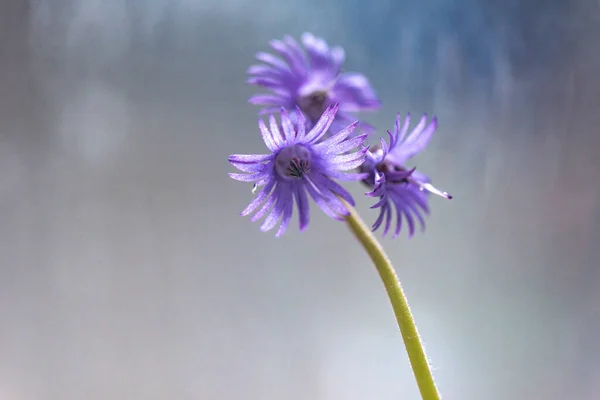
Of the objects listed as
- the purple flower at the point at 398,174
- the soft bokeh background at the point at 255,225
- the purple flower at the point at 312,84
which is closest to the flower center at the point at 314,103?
the purple flower at the point at 312,84

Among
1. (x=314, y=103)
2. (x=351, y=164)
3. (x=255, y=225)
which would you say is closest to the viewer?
(x=351, y=164)

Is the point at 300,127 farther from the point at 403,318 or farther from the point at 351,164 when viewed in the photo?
the point at 403,318

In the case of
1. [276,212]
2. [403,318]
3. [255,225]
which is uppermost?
[255,225]

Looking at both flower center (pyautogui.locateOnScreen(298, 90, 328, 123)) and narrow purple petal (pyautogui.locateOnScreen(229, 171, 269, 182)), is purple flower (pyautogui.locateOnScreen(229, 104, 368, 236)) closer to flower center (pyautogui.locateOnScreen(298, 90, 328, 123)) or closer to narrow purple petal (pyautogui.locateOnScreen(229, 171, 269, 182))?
narrow purple petal (pyautogui.locateOnScreen(229, 171, 269, 182))

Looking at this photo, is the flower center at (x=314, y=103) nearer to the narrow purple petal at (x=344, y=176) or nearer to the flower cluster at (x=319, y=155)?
the flower cluster at (x=319, y=155)

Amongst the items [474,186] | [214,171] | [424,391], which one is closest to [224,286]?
[214,171]

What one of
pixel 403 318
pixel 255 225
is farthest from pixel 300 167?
pixel 255 225
